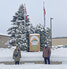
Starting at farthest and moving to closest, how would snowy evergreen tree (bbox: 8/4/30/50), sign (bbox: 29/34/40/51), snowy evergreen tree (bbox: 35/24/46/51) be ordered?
snowy evergreen tree (bbox: 8/4/30/50)
snowy evergreen tree (bbox: 35/24/46/51)
sign (bbox: 29/34/40/51)

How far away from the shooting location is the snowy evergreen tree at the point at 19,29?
2978 centimetres

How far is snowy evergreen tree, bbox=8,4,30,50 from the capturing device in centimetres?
2978

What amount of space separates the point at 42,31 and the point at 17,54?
596 inches

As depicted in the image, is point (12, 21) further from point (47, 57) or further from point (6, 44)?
point (47, 57)

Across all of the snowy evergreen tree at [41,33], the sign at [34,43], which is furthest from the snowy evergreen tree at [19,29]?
the sign at [34,43]

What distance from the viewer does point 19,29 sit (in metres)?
31.8

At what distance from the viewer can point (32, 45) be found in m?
24.4

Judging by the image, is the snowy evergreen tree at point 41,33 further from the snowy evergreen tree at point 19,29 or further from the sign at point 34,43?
the sign at point 34,43

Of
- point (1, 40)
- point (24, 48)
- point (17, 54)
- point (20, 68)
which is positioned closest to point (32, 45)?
point (24, 48)

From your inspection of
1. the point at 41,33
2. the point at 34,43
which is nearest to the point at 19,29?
the point at 41,33

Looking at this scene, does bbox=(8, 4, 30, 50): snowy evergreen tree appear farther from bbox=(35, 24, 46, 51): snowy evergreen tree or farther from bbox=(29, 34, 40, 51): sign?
bbox=(29, 34, 40, 51): sign

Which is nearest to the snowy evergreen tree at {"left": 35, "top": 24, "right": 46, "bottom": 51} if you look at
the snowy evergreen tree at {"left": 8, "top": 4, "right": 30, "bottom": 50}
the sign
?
the snowy evergreen tree at {"left": 8, "top": 4, "right": 30, "bottom": 50}

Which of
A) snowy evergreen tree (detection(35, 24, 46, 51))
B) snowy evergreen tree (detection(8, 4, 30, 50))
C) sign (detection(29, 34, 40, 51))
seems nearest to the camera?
sign (detection(29, 34, 40, 51))

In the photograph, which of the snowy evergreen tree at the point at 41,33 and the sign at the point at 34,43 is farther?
the snowy evergreen tree at the point at 41,33
